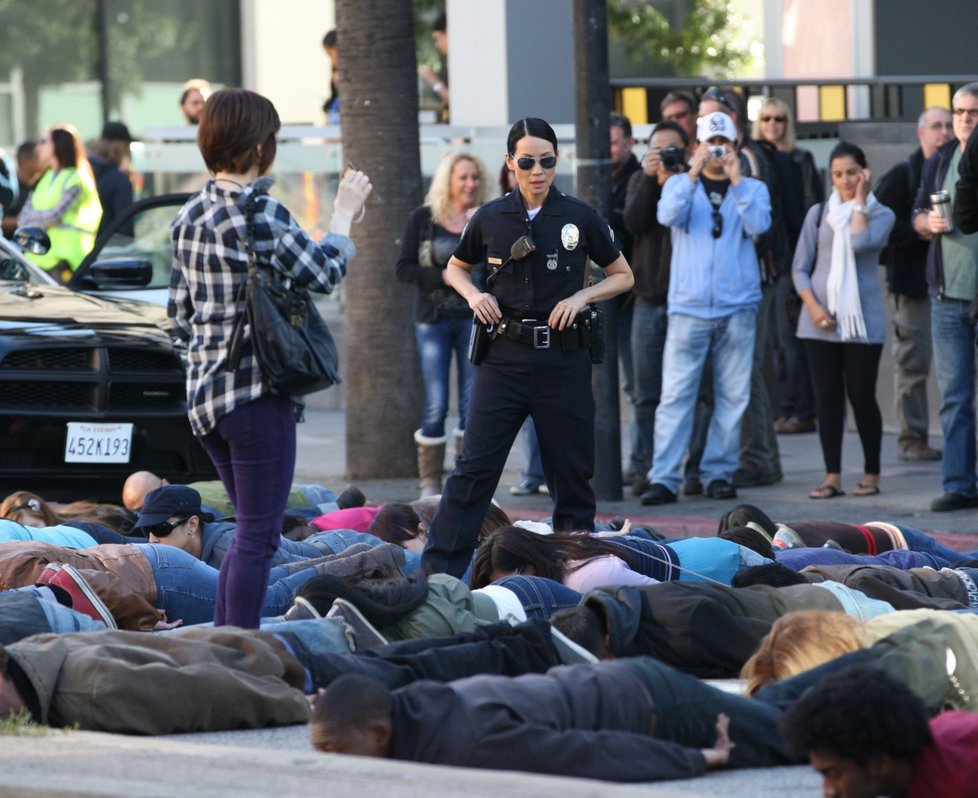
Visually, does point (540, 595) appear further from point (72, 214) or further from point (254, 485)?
point (72, 214)

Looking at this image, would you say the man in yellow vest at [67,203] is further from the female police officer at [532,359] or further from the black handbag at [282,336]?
the black handbag at [282,336]

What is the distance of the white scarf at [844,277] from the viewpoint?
35.8ft

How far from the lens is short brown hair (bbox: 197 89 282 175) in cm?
617

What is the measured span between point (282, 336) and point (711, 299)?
5259 millimetres

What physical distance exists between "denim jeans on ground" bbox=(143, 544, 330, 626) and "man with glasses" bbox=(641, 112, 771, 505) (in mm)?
4083

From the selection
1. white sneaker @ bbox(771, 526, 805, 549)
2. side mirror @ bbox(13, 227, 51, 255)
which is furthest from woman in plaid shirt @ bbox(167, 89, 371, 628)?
side mirror @ bbox(13, 227, 51, 255)

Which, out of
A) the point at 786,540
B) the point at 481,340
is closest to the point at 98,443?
the point at 481,340

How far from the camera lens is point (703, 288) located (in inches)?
431

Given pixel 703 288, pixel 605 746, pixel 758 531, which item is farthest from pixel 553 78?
pixel 605 746

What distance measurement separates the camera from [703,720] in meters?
5.32

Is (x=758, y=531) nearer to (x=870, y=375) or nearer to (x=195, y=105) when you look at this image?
(x=870, y=375)

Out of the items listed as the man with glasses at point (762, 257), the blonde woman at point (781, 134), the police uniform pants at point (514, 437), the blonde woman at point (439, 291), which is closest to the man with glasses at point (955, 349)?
the man with glasses at point (762, 257)

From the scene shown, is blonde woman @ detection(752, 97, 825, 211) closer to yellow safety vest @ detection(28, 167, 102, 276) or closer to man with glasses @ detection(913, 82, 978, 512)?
man with glasses @ detection(913, 82, 978, 512)

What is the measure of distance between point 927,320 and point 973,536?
277cm
